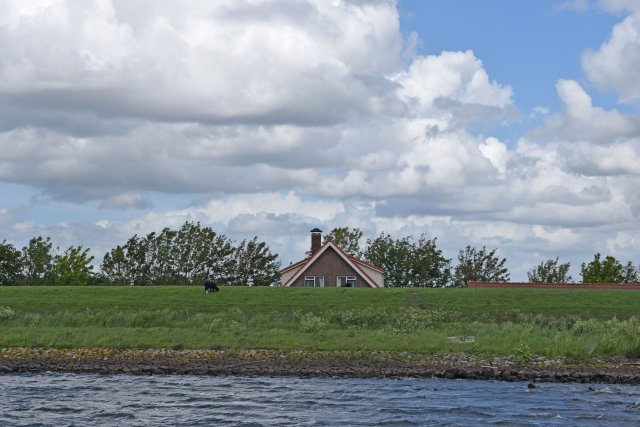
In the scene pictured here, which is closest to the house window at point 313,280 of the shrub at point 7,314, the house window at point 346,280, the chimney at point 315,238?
the house window at point 346,280

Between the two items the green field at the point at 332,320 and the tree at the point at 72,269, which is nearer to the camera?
the green field at the point at 332,320

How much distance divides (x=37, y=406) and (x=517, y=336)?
2046cm

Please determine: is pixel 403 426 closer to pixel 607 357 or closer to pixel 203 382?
pixel 203 382

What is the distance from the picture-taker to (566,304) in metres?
50.6

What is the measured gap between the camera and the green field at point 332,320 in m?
37.2

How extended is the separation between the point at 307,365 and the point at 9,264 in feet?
238

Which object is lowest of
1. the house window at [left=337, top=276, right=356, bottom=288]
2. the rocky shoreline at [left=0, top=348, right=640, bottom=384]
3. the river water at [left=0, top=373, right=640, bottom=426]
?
the river water at [left=0, top=373, right=640, bottom=426]

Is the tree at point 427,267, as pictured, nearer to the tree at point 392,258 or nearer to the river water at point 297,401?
the tree at point 392,258

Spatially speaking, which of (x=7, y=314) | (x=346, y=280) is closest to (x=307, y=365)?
(x=7, y=314)

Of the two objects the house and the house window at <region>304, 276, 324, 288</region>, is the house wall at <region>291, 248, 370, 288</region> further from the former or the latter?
the house window at <region>304, 276, 324, 288</region>

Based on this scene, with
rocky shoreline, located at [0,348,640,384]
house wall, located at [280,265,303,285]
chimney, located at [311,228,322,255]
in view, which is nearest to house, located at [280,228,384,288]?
house wall, located at [280,265,303,285]

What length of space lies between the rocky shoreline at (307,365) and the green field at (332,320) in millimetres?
1146

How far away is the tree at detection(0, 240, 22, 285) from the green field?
1694 inches

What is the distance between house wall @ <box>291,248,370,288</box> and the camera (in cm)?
7588
